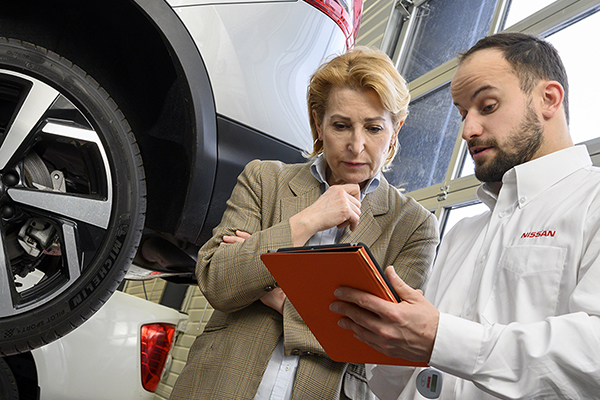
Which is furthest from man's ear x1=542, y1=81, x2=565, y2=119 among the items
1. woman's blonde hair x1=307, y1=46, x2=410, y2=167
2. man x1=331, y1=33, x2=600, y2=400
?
woman's blonde hair x1=307, y1=46, x2=410, y2=167

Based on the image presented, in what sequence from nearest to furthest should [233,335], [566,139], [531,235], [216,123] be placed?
[531,235] < [566,139] < [233,335] < [216,123]

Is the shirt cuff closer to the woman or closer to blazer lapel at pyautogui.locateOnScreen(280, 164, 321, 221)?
the woman

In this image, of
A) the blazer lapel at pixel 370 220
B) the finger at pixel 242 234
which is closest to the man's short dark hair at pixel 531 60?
the blazer lapel at pixel 370 220

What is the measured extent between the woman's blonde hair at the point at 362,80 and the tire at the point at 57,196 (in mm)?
602

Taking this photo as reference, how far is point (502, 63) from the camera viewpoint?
1.31 meters

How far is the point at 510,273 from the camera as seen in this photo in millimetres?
1085

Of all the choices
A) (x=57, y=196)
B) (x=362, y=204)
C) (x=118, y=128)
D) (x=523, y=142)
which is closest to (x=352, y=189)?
(x=362, y=204)

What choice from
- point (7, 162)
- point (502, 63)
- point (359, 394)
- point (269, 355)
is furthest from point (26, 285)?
point (502, 63)

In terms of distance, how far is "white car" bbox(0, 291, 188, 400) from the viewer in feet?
6.37

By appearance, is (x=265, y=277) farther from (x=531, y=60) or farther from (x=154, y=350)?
(x=154, y=350)

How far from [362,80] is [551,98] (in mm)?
521

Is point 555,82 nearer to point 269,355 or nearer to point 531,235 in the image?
point 531,235

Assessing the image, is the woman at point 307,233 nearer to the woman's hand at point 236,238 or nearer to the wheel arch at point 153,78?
the woman's hand at point 236,238

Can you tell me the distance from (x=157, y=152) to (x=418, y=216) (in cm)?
82
